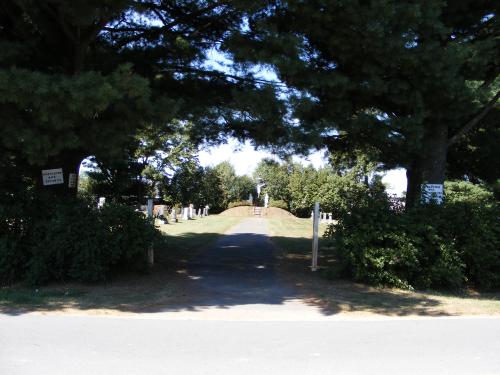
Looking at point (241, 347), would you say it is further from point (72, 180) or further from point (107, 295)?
point (72, 180)

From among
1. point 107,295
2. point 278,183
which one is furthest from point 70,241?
point 278,183

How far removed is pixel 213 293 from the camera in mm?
9258

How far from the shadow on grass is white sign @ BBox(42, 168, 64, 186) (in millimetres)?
2312

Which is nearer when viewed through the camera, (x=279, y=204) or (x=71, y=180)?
(x=71, y=180)

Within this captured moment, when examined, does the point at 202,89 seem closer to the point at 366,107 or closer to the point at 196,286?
the point at 366,107

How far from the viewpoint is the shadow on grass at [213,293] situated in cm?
809

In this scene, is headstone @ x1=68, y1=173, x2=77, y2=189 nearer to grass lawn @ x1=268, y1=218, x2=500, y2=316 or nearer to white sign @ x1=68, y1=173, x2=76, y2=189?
white sign @ x1=68, y1=173, x2=76, y2=189

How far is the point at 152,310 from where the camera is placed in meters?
7.82

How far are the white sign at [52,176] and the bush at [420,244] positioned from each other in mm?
5965

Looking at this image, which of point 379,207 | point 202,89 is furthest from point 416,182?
point 202,89

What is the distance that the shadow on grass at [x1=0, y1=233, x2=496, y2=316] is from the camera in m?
8.09

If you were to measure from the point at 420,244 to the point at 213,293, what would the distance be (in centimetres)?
432

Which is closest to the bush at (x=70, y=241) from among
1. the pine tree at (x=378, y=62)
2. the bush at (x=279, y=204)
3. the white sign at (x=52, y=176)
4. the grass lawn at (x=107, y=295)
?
the grass lawn at (x=107, y=295)

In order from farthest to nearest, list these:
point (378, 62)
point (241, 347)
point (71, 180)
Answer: point (71, 180), point (378, 62), point (241, 347)
